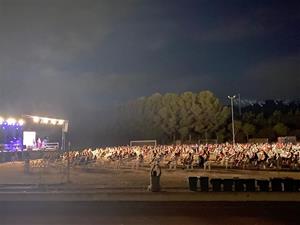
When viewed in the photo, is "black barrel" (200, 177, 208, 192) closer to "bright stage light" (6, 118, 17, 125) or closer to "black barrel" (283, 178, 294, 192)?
"black barrel" (283, 178, 294, 192)

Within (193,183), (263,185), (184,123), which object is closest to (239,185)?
(263,185)

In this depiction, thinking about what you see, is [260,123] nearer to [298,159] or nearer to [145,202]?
[298,159]

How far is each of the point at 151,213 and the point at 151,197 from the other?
569 cm

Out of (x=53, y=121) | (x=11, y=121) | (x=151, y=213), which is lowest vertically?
(x=151, y=213)

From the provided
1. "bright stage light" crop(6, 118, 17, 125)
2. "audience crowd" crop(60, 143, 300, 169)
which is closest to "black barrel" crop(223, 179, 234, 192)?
"audience crowd" crop(60, 143, 300, 169)

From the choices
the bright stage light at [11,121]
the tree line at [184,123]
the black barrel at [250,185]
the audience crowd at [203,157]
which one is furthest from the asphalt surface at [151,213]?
the tree line at [184,123]

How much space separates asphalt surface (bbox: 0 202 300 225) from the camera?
16766 millimetres

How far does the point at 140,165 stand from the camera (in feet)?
151

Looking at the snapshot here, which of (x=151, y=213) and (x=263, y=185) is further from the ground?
(x=263, y=185)

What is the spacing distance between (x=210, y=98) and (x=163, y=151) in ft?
160

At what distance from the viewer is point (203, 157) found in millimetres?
42375

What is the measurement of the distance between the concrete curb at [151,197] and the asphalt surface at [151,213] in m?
1.58

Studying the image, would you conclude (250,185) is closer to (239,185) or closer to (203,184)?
(239,185)

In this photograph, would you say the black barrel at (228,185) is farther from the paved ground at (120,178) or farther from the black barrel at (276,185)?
the paved ground at (120,178)
